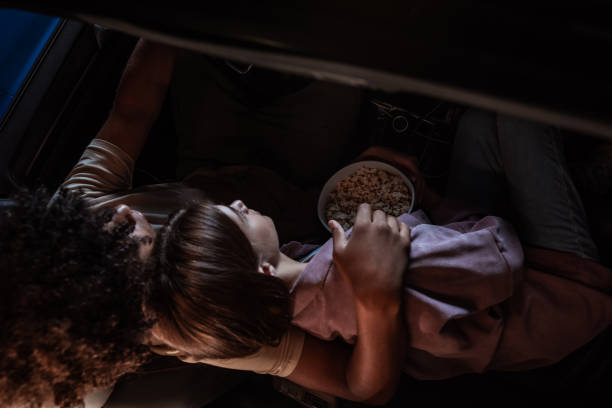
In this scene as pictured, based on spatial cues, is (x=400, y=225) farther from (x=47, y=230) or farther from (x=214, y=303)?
(x=47, y=230)

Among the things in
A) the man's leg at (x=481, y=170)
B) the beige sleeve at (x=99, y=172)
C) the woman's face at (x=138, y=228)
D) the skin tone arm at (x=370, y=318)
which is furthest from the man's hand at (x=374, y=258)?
the beige sleeve at (x=99, y=172)

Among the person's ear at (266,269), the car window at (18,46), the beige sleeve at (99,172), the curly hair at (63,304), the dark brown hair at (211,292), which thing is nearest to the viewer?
the curly hair at (63,304)

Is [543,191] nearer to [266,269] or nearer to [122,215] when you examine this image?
[266,269]

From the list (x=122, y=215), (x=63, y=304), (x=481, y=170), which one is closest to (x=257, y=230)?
(x=122, y=215)

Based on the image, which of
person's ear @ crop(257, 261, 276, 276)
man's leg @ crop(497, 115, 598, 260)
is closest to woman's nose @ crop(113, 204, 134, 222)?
person's ear @ crop(257, 261, 276, 276)

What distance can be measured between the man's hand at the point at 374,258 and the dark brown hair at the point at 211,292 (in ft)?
0.62

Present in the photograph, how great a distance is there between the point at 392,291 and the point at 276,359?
1.29ft

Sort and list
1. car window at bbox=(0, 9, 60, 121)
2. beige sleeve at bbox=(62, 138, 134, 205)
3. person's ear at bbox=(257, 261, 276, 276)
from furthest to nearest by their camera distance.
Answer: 1. car window at bbox=(0, 9, 60, 121)
2. beige sleeve at bbox=(62, 138, 134, 205)
3. person's ear at bbox=(257, 261, 276, 276)

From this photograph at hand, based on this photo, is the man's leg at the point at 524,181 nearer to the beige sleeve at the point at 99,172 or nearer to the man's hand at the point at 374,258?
the man's hand at the point at 374,258

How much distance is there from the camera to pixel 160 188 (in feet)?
3.91

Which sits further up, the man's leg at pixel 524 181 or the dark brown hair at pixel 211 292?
the man's leg at pixel 524 181

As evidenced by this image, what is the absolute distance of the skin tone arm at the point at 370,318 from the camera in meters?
0.87

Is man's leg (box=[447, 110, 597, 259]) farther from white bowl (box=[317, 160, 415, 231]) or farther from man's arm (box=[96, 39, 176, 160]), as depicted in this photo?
man's arm (box=[96, 39, 176, 160])

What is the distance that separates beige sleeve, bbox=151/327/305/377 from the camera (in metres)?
1.00
